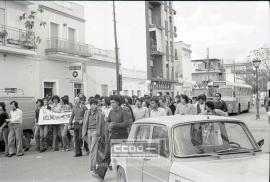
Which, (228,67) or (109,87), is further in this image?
(228,67)

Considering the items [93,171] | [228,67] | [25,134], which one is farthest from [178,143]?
[228,67]

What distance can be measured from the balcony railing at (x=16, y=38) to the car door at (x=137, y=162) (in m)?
15.2

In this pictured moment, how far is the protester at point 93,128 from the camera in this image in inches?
326

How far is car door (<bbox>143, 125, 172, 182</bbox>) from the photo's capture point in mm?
4812

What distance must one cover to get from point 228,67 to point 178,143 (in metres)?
89.0

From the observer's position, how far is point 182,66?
188 feet

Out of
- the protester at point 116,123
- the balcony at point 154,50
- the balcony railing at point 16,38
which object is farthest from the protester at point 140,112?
the balcony at point 154,50

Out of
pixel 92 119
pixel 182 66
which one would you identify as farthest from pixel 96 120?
pixel 182 66

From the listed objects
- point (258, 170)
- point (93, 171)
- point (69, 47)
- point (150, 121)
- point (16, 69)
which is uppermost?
point (69, 47)

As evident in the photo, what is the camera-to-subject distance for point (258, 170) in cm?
410

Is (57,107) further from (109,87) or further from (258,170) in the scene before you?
(109,87)

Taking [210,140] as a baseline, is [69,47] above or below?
above

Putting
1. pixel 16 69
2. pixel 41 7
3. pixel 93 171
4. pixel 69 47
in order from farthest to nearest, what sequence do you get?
pixel 69 47 → pixel 41 7 → pixel 16 69 → pixel 93 171

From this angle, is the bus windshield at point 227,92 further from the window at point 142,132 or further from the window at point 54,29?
the window at point 142,132
